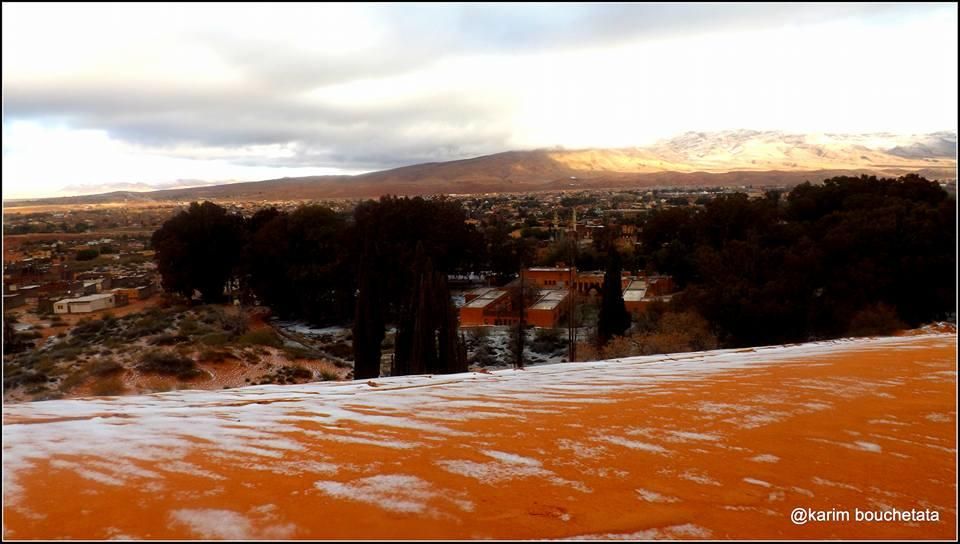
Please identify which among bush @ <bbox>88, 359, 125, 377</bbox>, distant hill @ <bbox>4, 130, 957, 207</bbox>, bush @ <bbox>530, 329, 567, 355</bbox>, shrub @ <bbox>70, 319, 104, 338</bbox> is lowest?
bush @ <bbox>530, 329, 567, 355</bbox>

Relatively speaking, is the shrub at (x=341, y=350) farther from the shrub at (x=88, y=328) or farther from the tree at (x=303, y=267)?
the shrub at (x=88, y=328)

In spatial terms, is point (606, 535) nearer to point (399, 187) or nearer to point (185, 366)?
point (185, 366)

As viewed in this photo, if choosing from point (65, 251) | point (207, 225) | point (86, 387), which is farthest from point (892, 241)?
point (65, 251)

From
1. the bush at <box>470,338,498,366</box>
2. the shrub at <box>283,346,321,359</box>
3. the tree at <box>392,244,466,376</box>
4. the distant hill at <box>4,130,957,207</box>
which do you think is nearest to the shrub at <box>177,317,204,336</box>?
the shrub at <box>283,346,321,359</box>

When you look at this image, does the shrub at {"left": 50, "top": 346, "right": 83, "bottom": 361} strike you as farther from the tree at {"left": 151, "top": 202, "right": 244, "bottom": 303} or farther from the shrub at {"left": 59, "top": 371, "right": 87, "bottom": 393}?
the tree at {"left": 151, "top": 202, "right": 244, "bottom": 303}

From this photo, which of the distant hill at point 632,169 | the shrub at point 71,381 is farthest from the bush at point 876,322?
the distant hill at point 632,169
